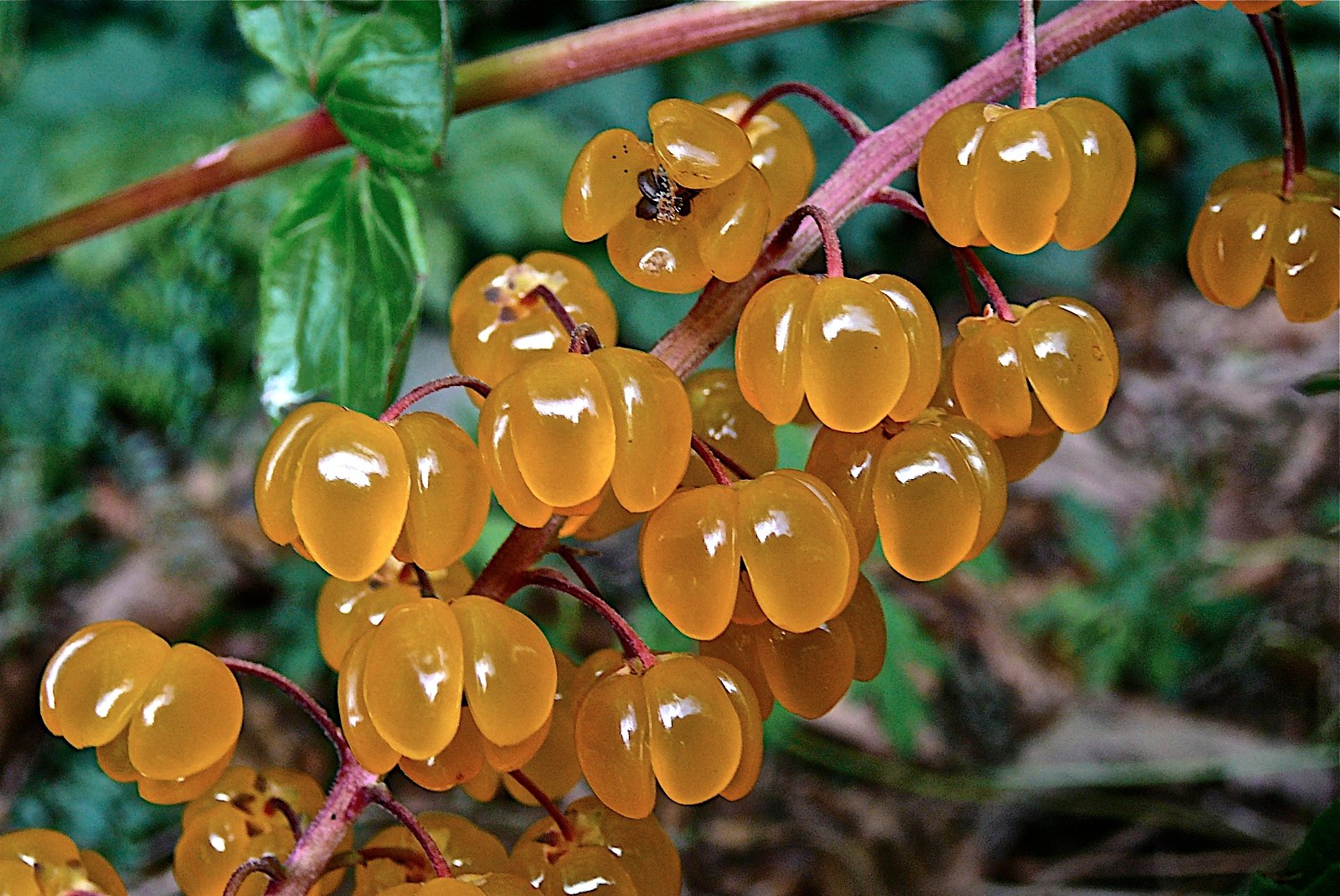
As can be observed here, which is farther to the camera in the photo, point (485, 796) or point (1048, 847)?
point (1048, 847)

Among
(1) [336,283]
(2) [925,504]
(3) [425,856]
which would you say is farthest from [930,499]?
(1) [336,283]

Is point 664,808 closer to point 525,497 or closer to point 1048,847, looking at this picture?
point 1048,847

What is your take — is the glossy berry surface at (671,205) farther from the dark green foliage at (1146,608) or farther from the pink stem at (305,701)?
the dark green foliage at (1146,608)

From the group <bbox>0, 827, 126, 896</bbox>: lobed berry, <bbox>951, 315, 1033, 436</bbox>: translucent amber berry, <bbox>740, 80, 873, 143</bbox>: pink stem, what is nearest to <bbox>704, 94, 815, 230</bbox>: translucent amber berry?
<bbox>740, 80, 873, 143</bbox>: pink stem

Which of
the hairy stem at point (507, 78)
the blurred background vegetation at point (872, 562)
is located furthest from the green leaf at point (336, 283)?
the blurred background vegetation at point (872, 562)

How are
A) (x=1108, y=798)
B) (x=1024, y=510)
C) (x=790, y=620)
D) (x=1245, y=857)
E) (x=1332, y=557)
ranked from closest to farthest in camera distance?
1. (x=790, y=620)
2. (x=1245, y=857)
3. (x=1108, y=798)
4. (x=1332, y=557)
5. (x=1024, y=510)

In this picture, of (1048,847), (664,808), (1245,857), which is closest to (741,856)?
(664,808)

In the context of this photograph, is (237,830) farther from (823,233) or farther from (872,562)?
(872,562)

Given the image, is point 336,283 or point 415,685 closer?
point 415,685
